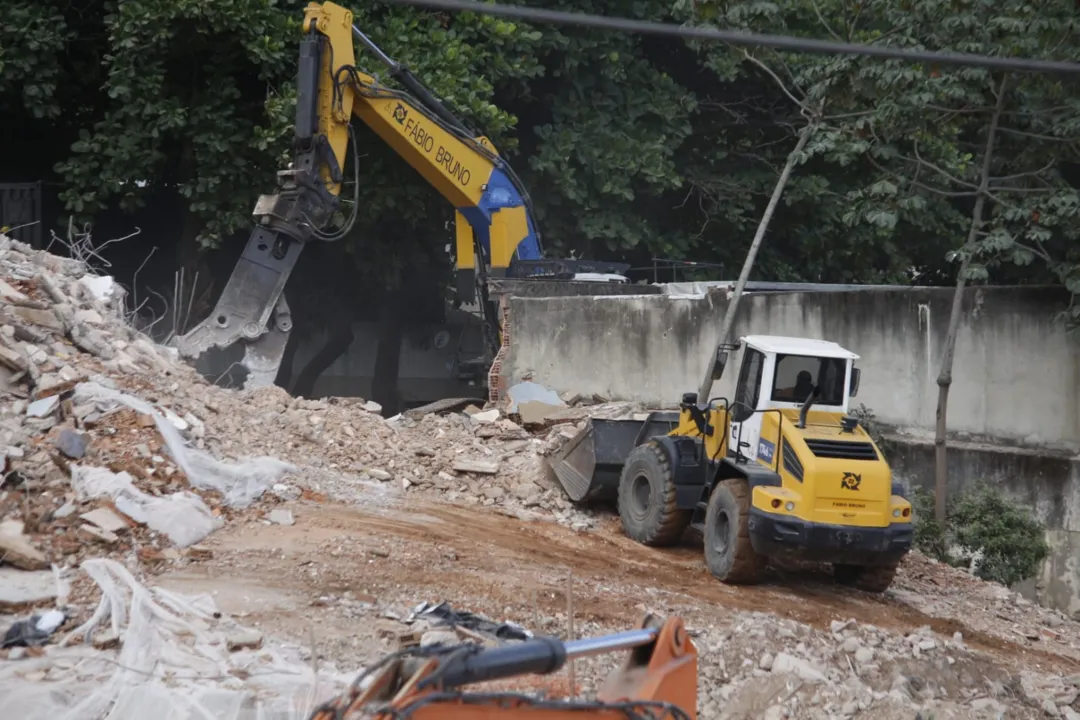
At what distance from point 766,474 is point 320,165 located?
716 cm

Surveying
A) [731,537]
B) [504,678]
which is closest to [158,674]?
[504,678]

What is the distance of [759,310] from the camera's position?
1462cm

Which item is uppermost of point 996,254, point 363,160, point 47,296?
point 363,160

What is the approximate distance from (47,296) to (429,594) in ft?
18.7

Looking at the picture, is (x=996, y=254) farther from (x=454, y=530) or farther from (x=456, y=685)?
(x=456, y=685)

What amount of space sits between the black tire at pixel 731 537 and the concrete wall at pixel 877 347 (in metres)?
3.95

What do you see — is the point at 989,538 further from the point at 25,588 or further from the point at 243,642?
the point at 25,588

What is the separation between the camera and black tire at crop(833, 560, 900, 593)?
10180 mm

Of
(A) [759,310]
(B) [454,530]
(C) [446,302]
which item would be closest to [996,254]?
(A) [759,310]

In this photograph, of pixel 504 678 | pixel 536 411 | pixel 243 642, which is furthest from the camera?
pixel 536 411

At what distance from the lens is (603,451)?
483 inches

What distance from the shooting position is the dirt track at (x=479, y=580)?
8.24m

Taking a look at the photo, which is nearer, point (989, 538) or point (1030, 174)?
point (989, 538)

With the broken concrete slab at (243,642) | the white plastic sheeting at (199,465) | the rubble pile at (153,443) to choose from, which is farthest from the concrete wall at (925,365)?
the broken concrete slab at (243,642)
